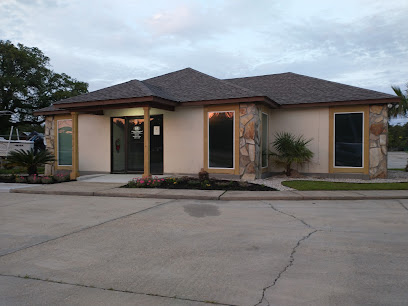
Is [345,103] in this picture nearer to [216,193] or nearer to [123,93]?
[216,193]

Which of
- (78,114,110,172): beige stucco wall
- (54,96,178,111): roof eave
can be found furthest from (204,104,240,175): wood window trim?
(78,114,110,172): beige stucco wall

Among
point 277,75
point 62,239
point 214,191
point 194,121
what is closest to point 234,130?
point 194,121

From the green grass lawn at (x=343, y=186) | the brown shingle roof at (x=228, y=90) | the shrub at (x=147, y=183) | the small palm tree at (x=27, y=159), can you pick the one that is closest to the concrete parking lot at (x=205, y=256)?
the green grass lawn at (x=343, y=186)

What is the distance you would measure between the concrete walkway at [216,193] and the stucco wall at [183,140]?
335 centimetres

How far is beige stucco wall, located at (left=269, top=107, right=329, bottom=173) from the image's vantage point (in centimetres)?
1422

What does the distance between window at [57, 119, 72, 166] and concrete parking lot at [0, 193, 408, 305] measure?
362 inches

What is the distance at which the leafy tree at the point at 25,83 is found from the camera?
3203cm

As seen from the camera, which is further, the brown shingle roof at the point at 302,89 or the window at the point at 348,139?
the brown shingle roof at the point at 302,89

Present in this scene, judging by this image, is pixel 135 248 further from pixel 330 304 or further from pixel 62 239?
pixel 330 304

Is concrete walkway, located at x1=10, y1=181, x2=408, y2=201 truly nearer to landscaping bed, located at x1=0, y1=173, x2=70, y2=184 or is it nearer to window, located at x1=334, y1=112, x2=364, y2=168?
landscaping bed, located at x1=0, y1=173, x2=70, y2=184

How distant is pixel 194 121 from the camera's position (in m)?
14.2

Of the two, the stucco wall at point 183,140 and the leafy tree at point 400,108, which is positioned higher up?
the leafy tree at point 400,108

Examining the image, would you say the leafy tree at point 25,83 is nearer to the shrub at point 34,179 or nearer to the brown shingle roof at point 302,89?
the shrub at point 34,179

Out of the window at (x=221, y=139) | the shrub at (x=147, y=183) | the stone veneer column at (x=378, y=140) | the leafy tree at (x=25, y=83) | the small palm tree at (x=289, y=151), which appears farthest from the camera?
the leafy tree at (x=25, y=83)
